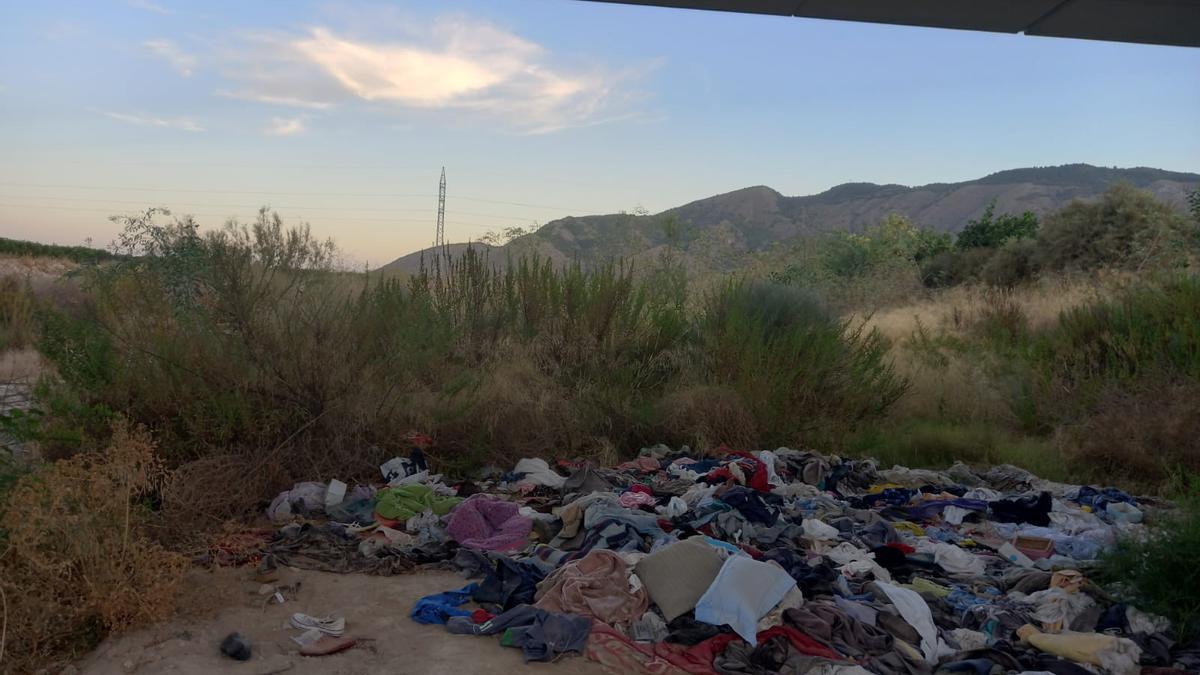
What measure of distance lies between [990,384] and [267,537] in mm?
9456

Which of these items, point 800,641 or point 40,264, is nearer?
point 800,641

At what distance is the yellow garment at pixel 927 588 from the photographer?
511 centimetres

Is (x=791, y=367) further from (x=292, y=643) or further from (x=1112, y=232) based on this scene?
(x=1112, y=232)

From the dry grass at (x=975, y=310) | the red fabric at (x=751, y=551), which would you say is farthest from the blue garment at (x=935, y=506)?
the dry grass at (x=975, y=310)

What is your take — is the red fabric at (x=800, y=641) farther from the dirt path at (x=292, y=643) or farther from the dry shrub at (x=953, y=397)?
the dry shrub at (x=953, y=397)

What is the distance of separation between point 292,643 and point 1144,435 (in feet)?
25.5

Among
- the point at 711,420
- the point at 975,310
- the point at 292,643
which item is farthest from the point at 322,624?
the point at 975,310

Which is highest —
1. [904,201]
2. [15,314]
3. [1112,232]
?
[904,201]

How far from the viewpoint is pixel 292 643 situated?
4.41m

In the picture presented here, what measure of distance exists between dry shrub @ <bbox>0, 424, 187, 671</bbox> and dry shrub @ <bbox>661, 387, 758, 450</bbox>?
520 centimetres

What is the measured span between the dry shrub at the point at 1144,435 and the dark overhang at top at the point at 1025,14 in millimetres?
5230

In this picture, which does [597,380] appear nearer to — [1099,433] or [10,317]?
[1099,433]

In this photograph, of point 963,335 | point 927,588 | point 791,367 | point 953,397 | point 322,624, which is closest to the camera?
point 322,624

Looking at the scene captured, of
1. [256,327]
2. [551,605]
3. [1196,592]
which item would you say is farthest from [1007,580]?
[256,327]
